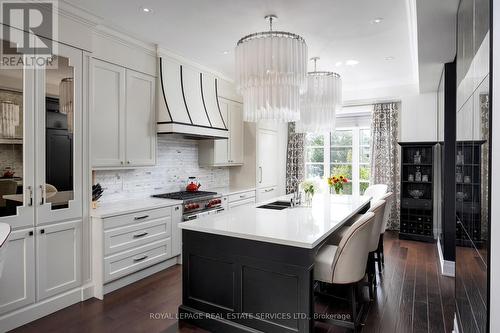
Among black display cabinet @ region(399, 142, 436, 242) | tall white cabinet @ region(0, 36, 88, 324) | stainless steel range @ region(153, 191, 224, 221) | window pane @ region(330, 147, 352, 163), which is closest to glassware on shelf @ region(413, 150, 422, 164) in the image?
black display cabinet @ region(399, 142, 436, 242)

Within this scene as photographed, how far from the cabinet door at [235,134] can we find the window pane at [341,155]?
84.0 inches

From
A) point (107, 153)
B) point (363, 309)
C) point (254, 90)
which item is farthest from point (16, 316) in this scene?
point (363, 309)

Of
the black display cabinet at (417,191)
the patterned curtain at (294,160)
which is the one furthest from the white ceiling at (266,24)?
the patterned curtain at (294,160)

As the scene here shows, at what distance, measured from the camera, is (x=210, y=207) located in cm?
439

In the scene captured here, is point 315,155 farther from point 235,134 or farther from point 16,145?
point 16,145

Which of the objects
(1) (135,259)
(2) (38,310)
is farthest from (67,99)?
(2) (38,310)

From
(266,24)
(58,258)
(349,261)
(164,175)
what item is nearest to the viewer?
(349,261)

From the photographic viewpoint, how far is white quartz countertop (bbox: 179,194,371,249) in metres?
2.07

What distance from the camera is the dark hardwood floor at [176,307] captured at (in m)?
2.45

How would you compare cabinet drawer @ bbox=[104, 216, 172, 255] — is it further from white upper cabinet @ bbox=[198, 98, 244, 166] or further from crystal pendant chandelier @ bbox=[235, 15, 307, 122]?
crystal pendant chandelier @ bbox=[235, 15, 307, 122]

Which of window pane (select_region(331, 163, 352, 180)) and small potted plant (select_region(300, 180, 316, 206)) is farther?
window pane (select_region(331, 163, 352, 180))

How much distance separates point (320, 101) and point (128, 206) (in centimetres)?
259

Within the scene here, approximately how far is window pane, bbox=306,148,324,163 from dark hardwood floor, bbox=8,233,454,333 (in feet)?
10.8

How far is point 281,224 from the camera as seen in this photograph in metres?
2.45
